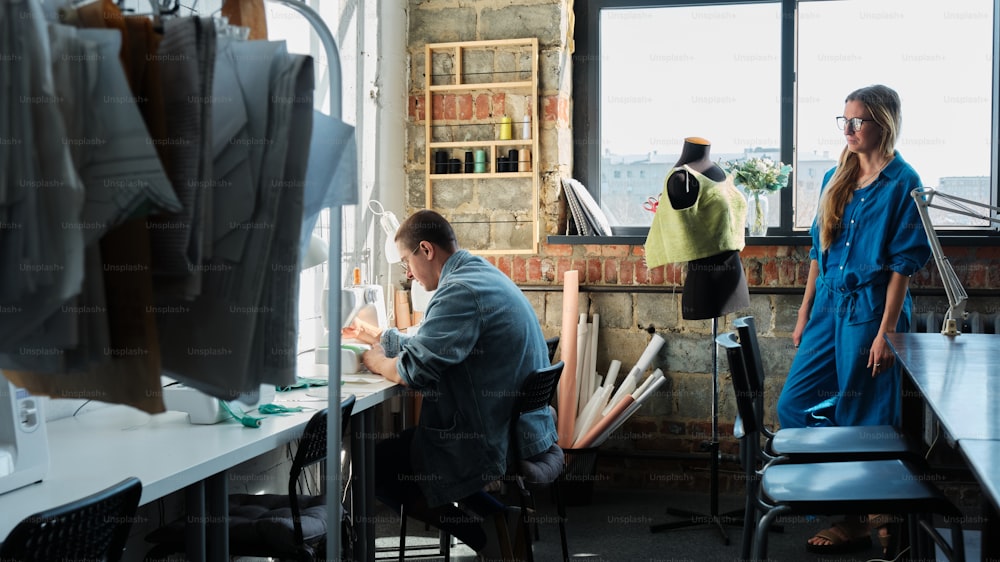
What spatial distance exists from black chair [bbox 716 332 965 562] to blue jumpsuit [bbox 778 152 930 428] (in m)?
0.88

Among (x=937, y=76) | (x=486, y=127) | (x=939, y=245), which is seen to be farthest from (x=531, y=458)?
(x=937, y=76)

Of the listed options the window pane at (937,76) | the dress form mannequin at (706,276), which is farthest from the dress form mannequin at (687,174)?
the window pane at (937,76)

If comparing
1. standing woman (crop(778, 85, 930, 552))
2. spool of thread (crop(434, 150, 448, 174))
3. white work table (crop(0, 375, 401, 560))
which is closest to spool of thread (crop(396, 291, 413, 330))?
spool of thread (crop(434, 150, 448, 174))

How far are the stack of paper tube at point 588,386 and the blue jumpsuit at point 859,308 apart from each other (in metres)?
0.80

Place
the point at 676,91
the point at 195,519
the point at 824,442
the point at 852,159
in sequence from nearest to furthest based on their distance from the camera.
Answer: the point at 195,519 → the point at 824,442 → the point at 852,159 → the point at 676,91

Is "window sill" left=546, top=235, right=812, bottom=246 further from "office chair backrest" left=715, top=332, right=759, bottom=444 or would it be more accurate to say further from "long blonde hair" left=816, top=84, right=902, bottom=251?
"office chair backrest" left=715, top=332, right=759, bottom=444

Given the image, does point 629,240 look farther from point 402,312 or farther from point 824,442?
point 824,442

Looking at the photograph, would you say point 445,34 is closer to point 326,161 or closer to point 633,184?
point 633,184

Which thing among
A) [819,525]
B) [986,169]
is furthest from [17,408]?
[986,169]

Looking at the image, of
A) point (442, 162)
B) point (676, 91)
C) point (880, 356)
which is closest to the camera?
point (880, 356)

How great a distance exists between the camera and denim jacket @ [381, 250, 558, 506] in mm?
2979

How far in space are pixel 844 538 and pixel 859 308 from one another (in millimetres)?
950

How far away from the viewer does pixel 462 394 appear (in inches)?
120

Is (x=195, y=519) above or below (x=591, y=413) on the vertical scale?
above
